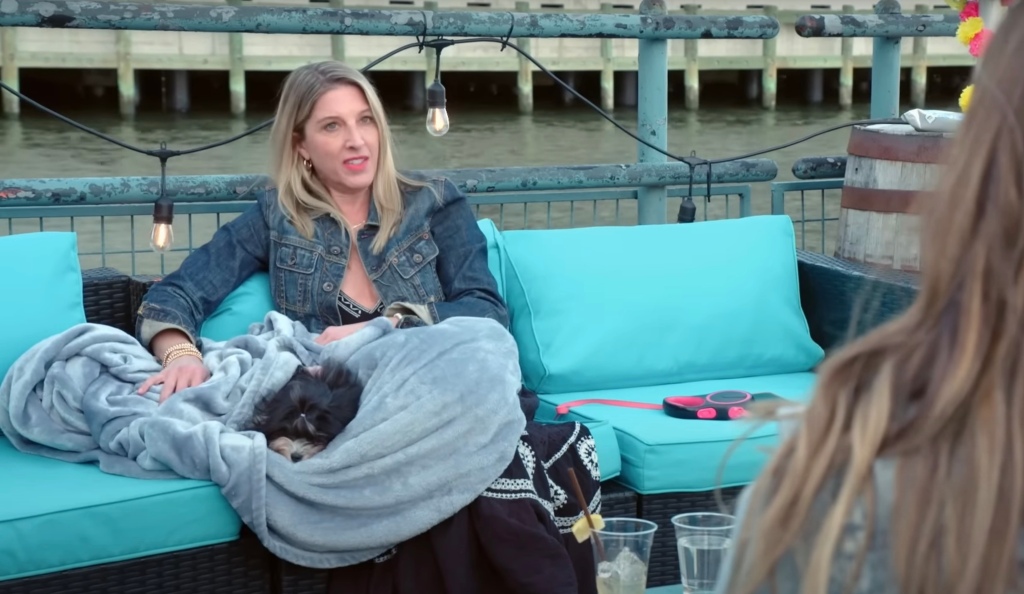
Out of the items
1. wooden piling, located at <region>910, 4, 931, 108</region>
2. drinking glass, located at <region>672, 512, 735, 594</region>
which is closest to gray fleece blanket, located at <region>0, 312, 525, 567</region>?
drinking glass, located at <region>672, 512, 735, 594</region>

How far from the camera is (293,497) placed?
9.02 ft

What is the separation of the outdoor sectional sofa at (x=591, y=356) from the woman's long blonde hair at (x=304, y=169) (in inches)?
9.0

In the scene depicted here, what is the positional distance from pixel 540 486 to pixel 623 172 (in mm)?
1681

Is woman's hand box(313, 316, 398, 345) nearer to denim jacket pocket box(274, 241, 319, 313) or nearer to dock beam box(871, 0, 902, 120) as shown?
denim jacket pocket box(274, 241, 319, 313)

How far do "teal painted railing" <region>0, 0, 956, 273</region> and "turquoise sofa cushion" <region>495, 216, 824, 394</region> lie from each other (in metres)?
0.55

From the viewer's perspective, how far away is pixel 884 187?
4.29 meters

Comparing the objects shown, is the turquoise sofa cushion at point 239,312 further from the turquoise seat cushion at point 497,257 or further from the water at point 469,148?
the water at point 469,148

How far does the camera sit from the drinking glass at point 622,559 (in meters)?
2.08

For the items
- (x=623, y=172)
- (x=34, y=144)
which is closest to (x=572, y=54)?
(x=34, y=144)

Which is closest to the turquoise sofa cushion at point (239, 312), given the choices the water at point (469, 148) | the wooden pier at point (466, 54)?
the water at point (469, 148)

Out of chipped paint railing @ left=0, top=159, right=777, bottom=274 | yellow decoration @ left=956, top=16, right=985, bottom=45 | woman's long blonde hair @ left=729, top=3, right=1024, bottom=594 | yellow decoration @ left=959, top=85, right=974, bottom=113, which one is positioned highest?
yellow decoration @ left=956, top=16, right=985, bottom=45

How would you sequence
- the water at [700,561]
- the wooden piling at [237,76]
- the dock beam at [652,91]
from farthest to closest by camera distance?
1. the wooden piling at [237,76]
2. the dock beam at [652,91]
3. the water at [700,561]

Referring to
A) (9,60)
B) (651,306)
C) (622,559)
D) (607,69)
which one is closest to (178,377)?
(651,306)

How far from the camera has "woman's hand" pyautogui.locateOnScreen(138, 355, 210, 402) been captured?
312cm
